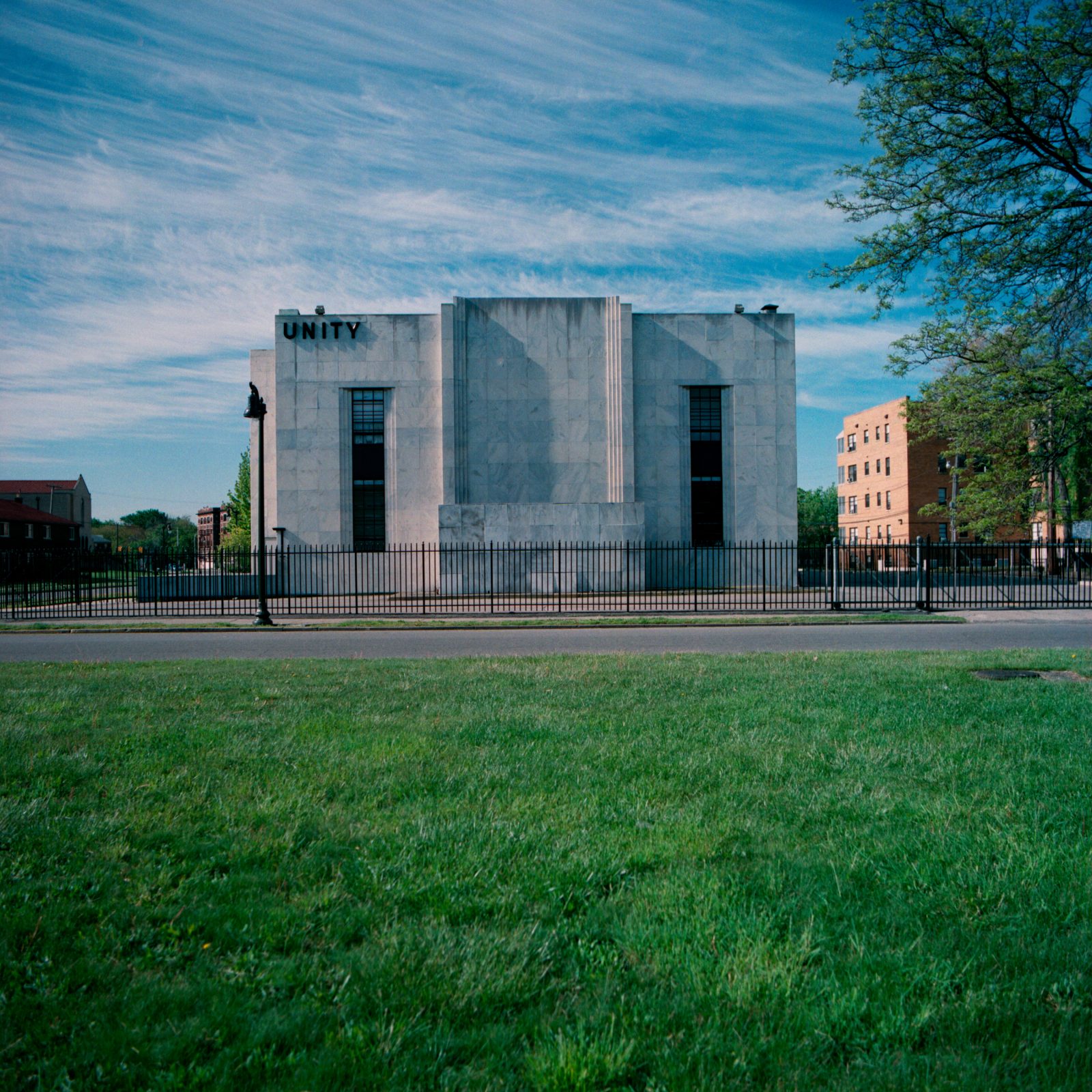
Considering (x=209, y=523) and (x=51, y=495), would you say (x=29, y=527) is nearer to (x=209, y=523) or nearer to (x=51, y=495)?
(x=51, y=495)

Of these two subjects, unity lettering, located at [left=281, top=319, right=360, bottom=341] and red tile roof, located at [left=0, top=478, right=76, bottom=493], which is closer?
unity lettering, located at [left=281, top=319, right=360, bottom=341]

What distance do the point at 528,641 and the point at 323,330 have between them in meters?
27.3

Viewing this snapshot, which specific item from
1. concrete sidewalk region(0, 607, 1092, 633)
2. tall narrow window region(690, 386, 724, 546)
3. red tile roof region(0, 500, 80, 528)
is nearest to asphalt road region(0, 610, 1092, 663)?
concrete sidewalk region(0, 607, 1092, 633)

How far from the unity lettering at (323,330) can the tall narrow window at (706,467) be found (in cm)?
1701

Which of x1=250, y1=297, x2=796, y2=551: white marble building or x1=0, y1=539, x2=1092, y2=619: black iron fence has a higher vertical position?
x1=250, y1=297, x2=796, y2=551: white marble building

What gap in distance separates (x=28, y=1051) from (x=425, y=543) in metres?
35.5

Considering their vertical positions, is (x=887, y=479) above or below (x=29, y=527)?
above

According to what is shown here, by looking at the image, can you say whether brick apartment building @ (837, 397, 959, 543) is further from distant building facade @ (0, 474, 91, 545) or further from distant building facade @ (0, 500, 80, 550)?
distant building facade @ (0, 474, 91, 545)

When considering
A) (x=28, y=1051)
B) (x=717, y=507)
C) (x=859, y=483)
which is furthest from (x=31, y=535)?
(x=28, y=1051)

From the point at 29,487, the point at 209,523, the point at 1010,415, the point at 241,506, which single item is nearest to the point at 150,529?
the point at 209,523

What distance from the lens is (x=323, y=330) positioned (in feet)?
124

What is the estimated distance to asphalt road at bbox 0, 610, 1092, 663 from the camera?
14.0 metres

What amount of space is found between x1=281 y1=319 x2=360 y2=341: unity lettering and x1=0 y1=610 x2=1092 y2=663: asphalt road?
855 inches

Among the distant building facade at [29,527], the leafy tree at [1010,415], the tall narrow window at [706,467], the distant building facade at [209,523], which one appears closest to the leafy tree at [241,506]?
the distant building facade at [29,527]
